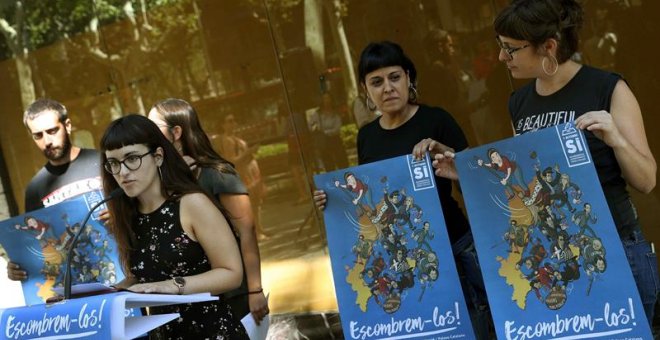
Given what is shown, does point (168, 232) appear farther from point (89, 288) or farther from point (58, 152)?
point (58, 152)

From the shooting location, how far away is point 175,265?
308 centimetres

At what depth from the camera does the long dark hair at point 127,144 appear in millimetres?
3152

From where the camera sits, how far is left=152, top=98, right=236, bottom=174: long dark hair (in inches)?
164

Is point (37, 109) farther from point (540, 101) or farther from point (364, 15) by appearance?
point (540, 101)

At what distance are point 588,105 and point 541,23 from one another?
11.5 inches

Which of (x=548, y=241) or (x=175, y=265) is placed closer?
(x=548, y=241)

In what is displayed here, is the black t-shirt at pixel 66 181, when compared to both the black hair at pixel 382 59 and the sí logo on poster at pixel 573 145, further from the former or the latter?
the sí logo on poster at pixel 573 145

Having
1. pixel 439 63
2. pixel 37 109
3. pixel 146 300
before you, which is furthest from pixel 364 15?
pixel 146 300

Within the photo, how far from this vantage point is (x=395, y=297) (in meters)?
3.33

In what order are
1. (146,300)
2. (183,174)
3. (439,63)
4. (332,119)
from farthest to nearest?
(332,119)
(439,63)
(183,174)
(146,300)

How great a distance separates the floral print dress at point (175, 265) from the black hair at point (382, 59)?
39.7 inches

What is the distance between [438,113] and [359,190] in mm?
461

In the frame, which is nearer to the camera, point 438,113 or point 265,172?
point 438,113

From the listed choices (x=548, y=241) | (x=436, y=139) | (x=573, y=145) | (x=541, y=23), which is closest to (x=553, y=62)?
(x=541, y=23)
